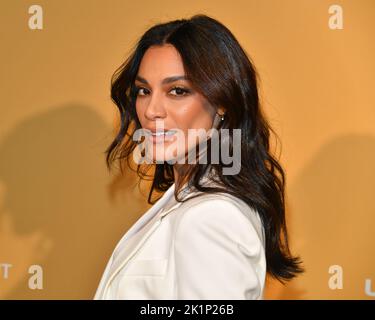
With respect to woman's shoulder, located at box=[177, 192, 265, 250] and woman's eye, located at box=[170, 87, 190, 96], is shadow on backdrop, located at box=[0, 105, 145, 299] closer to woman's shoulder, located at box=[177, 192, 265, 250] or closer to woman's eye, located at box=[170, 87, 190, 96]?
woman's eye, located at box=[170, 87, 190, 96]

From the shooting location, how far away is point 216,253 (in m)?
0.97

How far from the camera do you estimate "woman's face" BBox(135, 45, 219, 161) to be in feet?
3.98

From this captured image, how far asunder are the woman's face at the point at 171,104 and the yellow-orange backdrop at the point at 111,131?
906 mm

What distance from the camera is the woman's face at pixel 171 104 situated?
1.21m

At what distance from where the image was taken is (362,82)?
210cm

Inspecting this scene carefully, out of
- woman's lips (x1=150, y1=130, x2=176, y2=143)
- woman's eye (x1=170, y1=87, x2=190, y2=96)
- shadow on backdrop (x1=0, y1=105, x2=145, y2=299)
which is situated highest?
woman's eye (x1=170, y1=87, x2=190, y2=96)

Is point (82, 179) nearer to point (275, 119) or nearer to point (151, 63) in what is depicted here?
point (275, 119)

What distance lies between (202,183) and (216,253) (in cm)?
22

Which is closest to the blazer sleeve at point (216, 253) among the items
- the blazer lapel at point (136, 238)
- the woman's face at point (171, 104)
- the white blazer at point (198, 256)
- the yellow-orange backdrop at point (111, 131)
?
the white blazer at point (198, 256)

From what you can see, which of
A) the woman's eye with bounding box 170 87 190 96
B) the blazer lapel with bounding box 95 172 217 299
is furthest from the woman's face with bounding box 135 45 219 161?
the blazer lapel with bounding box 95 172 217 299

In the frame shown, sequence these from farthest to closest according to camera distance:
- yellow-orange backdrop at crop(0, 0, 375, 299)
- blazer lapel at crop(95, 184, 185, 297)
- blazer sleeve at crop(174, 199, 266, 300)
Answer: yellow-orange backdrop at crop(0, 0, 375, 299), blazer lapel at crop(95, 184, 185, 297), blazer sleeve at crop(174, 199, 266, 300)
